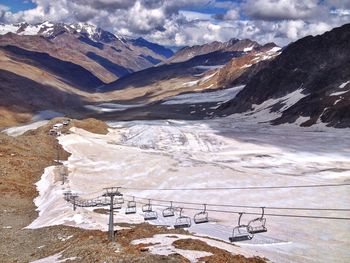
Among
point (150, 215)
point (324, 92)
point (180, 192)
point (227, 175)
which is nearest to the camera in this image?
point (150, 215)

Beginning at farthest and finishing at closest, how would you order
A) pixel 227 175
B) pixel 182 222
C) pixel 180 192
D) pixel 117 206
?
pixel 227 175 → pixel 180 192 → pixel 117 206 → pixel 182 222

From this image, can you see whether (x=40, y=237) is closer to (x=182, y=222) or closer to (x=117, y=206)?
(x=182, y=222)

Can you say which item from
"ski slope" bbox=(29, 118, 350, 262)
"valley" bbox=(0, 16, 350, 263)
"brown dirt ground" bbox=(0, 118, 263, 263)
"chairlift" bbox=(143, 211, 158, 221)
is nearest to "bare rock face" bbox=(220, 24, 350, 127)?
"valley" bbox=(0, 16, 350, 263)

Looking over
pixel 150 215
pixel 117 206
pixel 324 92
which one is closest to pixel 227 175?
pixel 117 206

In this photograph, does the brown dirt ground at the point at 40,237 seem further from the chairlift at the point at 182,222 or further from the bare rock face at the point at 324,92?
the bare rock face at the point at 324,92

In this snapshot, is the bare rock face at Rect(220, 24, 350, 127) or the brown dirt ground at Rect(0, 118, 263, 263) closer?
the brown dirt ground at Rect(0, 118, 263, 263)

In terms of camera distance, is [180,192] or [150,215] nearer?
[150,215]

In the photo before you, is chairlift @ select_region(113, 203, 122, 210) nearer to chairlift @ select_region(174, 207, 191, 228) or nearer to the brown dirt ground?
the brown dirt ground
